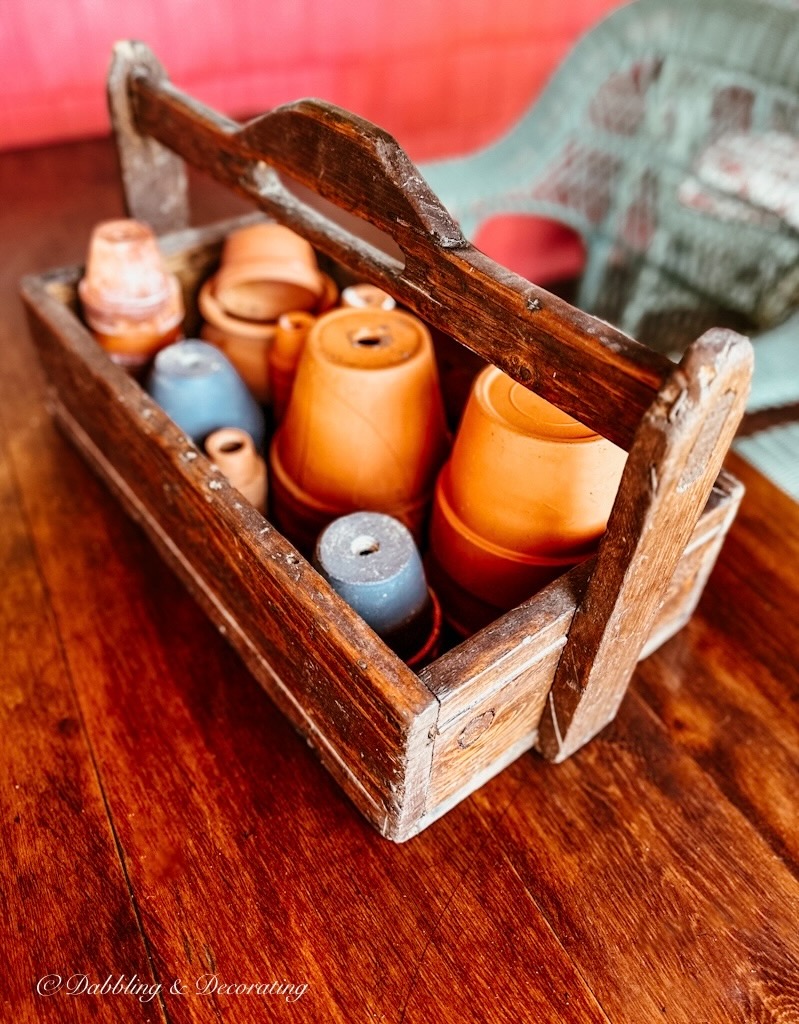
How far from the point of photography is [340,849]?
2.15ft

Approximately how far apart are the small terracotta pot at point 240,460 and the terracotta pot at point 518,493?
0.21 meters

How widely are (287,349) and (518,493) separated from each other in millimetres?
387

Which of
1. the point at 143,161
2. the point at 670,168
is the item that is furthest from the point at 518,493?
the point at 670,168

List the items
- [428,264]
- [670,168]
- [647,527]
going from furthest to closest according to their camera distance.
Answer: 1. [670,168]
2. [428,264]
3. [647,527]

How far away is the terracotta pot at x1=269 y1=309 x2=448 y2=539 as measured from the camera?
2.49 ft

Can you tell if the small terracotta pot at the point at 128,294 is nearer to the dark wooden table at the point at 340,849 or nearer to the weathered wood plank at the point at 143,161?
the weathered wood plank at the point at 143,161

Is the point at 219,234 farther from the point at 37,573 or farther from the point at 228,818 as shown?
the point at 228,818

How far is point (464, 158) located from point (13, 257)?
102 cm

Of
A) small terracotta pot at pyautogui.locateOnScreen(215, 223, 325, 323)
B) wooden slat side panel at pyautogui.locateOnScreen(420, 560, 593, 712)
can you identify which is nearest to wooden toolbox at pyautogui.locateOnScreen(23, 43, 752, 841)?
wooden slat side panel at pyautogui.locateOnScreen(420, 560, 593, 712)

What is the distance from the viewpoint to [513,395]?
698 millimetres

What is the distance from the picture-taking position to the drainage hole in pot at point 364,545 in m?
0.67

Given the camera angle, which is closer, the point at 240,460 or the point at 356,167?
the point at 356,167

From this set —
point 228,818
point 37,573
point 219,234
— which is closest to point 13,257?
point 219,234

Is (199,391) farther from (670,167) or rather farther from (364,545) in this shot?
(670,167)
